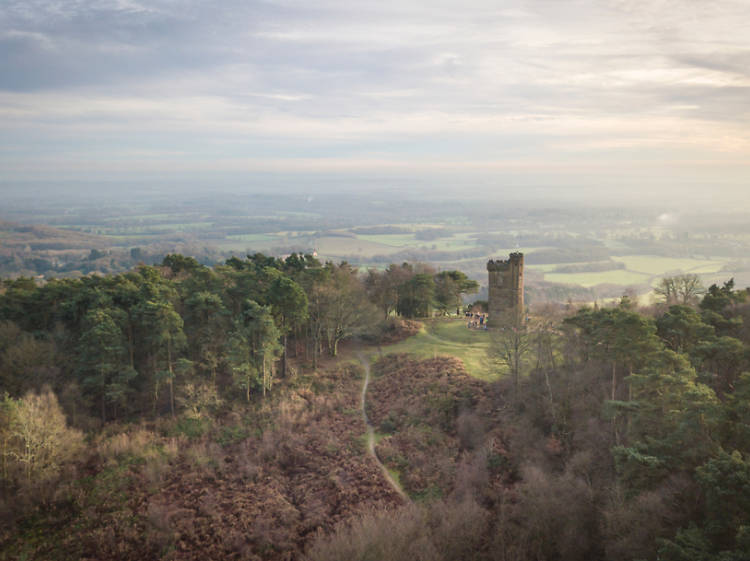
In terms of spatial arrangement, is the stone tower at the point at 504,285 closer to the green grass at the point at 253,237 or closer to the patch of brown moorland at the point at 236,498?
the patch of brown moorland at the point at 236,498

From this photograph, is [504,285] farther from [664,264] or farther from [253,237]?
[253,237]

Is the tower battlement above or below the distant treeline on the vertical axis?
above

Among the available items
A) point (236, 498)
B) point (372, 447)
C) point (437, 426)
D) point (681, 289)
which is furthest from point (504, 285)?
point (236, 498)

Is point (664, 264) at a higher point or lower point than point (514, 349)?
higher

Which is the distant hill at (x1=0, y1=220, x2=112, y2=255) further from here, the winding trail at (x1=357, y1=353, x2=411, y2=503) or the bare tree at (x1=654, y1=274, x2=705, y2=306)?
the bare tree at (x1=654, y1=274, x2=705, y2=306)

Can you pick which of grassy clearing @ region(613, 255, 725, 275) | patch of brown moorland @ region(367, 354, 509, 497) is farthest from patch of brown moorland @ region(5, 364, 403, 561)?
grassy clearing @ region(613, 255, 725, 275)

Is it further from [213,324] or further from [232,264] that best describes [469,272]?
[213,324]

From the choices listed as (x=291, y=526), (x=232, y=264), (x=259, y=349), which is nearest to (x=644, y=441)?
(x=291, y=526)
